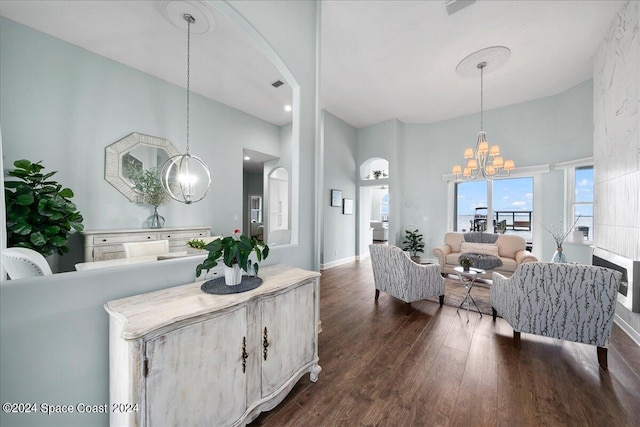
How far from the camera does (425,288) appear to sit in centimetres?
296

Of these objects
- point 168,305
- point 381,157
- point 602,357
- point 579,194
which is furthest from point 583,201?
point 168,305

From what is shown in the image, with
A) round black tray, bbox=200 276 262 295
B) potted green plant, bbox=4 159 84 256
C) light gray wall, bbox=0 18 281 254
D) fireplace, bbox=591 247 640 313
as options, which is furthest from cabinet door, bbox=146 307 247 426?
fireplace, bbox=591 247 640 313

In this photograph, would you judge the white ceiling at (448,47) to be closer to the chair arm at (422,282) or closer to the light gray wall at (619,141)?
the light gray wall at (619,141)

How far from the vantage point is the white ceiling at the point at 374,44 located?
253 cm

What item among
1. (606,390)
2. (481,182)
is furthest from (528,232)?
(606,390)

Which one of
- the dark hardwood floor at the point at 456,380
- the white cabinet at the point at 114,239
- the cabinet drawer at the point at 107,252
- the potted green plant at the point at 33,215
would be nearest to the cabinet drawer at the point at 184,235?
the white cabinet at the point at 114,239

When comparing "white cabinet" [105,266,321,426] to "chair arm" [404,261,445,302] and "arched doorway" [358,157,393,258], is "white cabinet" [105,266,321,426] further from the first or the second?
"arched doorway" [358,157,393,258]

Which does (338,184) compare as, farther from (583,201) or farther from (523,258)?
(583,201)

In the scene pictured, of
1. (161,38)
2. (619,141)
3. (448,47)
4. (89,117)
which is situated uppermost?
(448,47)

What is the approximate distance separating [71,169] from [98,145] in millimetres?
443

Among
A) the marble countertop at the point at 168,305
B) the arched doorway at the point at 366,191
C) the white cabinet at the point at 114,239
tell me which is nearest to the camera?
the marble countertop at the point at 168,305

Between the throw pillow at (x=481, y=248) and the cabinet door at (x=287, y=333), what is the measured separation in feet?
12.6

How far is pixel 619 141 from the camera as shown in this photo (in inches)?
102

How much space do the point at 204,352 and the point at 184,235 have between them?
312cm
